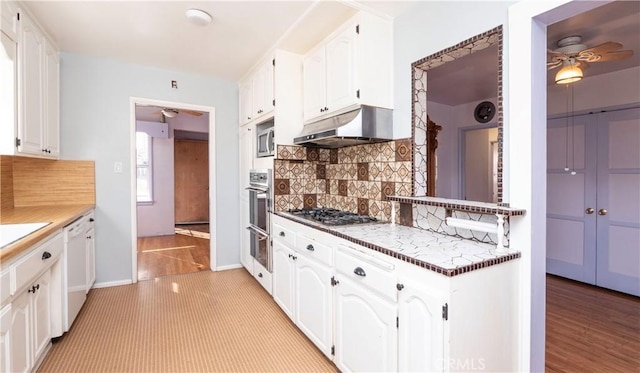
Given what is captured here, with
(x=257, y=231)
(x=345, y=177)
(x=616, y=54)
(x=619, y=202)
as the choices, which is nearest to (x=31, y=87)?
(x=257, y=231)

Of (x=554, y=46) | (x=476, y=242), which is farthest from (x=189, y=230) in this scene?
(x=554, y=46)

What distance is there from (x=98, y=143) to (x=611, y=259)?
18.5 ft

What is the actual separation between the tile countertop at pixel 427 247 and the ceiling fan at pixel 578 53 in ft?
6.27

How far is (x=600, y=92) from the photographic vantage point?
3.36 meters

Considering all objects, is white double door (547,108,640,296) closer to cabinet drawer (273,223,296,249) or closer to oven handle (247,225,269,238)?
cabinet drawer (273,223,296,249)

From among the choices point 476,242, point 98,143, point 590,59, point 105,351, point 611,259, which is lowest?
point 105,351

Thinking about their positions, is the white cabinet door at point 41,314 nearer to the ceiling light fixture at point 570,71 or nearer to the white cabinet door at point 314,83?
the white cabinet door at point 314,83

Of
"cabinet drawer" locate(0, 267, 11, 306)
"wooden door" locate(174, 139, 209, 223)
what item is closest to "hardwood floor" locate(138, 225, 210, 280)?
"wooden door" locate(174, 139, 209, 223)

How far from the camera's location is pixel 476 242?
1.65 m

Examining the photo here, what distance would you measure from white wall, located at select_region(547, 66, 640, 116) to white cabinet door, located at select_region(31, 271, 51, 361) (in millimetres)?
5190

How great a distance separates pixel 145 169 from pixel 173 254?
7.78 ft

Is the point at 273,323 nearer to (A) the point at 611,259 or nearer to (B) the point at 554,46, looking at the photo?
(B) the point at 554,46

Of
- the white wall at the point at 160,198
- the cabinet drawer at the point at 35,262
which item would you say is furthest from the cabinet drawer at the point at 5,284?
the white wall at the point at 160,198

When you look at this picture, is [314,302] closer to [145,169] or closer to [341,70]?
[341,70]
